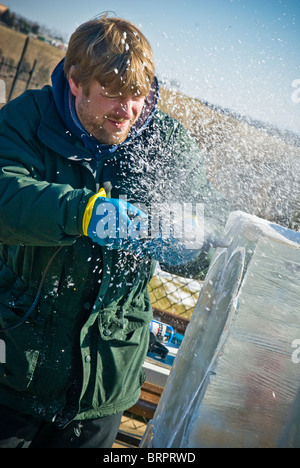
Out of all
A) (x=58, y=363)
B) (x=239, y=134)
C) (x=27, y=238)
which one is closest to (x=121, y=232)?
(x=27, y=238)

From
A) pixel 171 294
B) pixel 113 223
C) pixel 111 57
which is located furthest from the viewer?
pixel 171 294

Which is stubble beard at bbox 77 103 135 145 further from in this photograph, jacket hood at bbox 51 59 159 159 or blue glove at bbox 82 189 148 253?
blue glove at bbox 82 189 148 253

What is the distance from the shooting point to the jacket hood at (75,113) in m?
1.68

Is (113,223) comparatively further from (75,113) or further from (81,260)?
(75,113)

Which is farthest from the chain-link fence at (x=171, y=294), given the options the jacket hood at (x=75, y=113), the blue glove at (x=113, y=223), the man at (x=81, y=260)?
the blue glove at (x=113, y=223)

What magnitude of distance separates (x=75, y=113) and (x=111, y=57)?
0.25 meters

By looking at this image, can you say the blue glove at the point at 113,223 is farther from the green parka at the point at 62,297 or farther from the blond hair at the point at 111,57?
the blond hair at the point at 111,57

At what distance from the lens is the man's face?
1.63 m

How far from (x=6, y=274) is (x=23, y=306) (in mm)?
157

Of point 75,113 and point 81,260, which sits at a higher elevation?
point 75,113

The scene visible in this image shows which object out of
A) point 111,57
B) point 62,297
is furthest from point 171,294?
point 111,57

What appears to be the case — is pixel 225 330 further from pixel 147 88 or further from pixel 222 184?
pixel 222 184

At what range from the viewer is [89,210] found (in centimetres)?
142

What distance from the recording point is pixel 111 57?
5.28 ft
